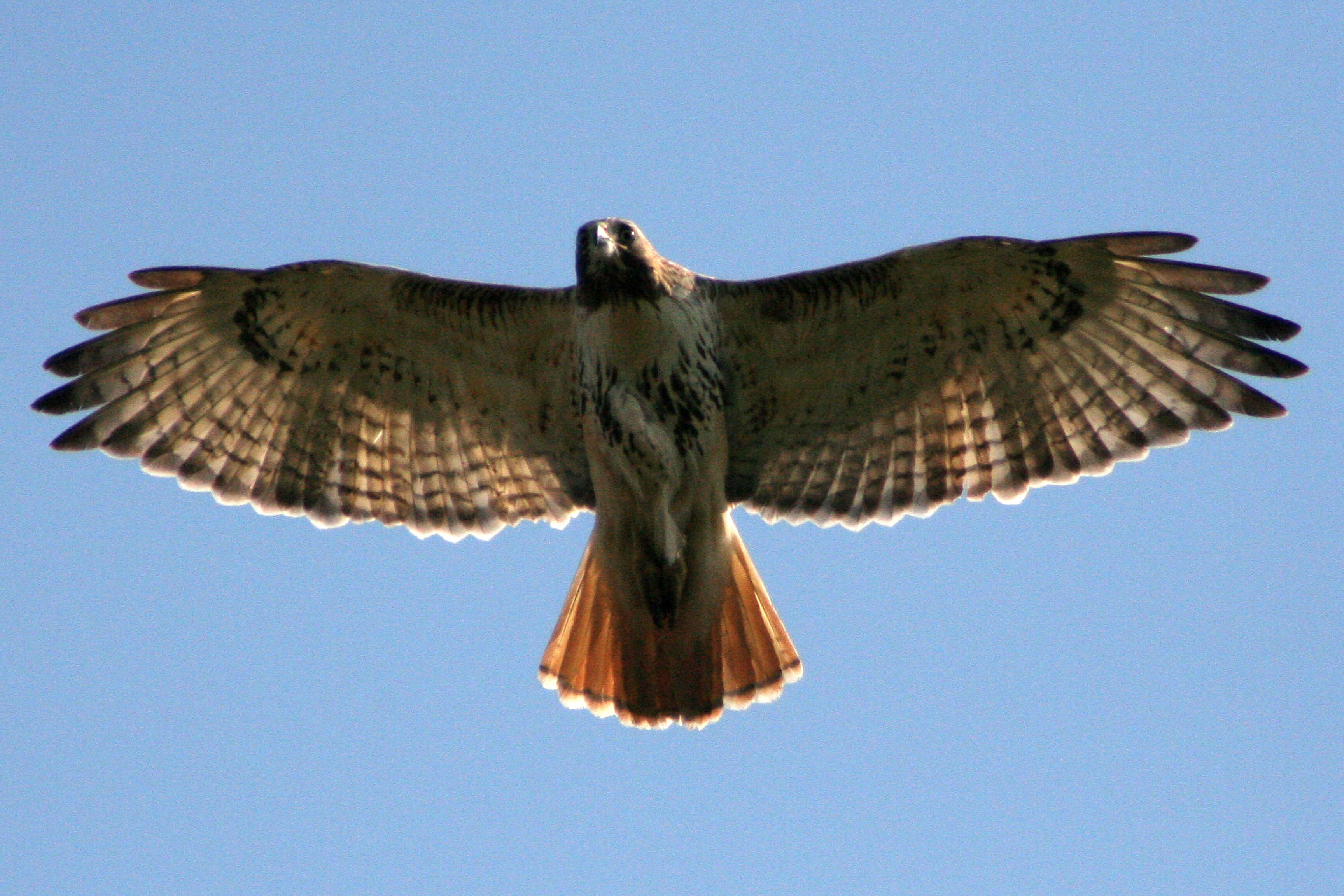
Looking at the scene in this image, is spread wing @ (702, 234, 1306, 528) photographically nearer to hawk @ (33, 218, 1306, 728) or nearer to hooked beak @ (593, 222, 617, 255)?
hawk @ (33, 218, 1306, 728)

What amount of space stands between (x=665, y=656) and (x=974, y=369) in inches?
80.3

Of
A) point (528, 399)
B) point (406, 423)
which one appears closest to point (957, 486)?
point (528, 399)

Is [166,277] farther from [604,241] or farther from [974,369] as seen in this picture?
[974,369]

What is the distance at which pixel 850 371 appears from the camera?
8.41 meters

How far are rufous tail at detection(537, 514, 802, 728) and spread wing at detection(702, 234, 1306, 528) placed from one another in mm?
589

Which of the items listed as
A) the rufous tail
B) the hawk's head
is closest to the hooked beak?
the hawk's head

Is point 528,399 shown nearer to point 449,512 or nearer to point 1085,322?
point 449,512

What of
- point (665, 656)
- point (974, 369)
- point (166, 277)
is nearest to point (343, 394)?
point (166, 277)

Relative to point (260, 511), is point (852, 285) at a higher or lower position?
higher

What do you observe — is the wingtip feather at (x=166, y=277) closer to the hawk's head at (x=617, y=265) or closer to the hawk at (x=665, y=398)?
the hawk at (x=665, y=398)

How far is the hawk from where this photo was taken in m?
7.95

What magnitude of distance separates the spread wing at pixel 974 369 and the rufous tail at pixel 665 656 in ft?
1.93

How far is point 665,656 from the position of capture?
8.35 m

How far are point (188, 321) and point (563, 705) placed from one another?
8.59 feet
